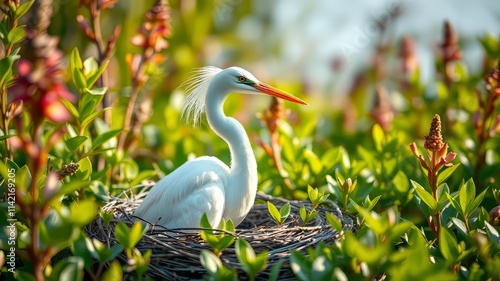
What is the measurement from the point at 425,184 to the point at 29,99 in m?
1.83

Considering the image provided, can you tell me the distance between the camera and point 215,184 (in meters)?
2.31

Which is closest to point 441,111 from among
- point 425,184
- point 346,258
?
point 425,184

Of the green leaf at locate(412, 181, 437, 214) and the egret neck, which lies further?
the egret neck

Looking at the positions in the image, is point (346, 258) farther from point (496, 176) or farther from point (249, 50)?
point (249, 50)

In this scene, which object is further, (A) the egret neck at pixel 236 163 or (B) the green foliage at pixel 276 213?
(A) the egret neck at pixel 236 163

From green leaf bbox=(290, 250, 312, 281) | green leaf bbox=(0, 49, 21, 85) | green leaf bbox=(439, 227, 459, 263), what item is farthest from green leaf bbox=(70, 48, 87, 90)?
green leaf bbox=(439, 227, 459, 263)

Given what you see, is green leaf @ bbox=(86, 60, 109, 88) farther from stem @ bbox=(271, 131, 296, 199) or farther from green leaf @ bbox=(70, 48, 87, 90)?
stem @ bbox=(271, 131, 296, 199)

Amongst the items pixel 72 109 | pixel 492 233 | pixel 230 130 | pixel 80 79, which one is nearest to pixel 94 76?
pixel 80 79

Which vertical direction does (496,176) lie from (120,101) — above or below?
above

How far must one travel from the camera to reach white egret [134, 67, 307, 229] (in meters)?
2.26

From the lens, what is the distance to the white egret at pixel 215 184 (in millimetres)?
2262

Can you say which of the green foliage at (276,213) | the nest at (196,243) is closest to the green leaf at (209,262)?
the nest at (196,243)

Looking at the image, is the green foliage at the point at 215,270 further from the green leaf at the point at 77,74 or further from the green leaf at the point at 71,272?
the green leaf at the point at 77,74

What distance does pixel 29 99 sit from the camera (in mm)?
1325
